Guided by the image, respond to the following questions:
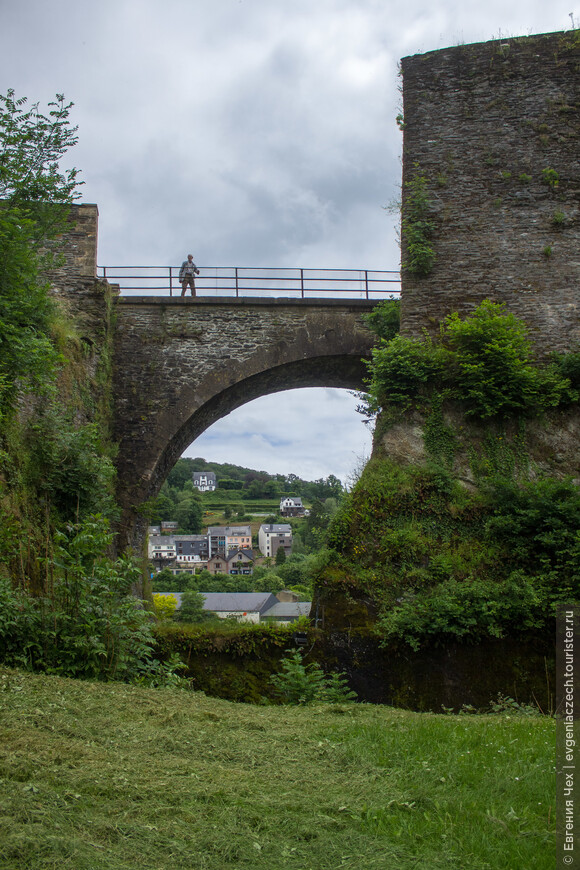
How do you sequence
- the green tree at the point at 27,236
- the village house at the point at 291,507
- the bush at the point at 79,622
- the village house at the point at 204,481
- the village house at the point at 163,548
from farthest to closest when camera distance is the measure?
the village house at the point at 204,481, the village house at the point at 291,507, the village house at the point at 163,548, the green tree at the point at 27,236, the bush at the point at 79,622

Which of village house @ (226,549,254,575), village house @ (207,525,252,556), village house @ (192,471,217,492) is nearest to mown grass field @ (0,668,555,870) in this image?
village house @ (226,549,254,575)

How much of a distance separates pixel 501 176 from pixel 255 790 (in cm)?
1232

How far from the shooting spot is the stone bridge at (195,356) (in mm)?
13523

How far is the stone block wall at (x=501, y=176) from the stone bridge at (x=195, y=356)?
224 cm

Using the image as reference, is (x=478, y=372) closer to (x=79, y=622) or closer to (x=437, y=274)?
(x=437, y=274)

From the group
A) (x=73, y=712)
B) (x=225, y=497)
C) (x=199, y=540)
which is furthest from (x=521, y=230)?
(x=225, y=497)

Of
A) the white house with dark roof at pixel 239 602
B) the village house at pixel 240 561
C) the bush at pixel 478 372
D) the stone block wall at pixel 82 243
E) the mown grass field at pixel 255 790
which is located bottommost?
the village house at pixel 240 561

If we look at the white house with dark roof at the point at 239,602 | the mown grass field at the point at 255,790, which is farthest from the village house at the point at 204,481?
the mown grass field at the point at 255,790

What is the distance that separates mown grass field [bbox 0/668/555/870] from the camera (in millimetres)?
2520

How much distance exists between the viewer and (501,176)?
1267cm

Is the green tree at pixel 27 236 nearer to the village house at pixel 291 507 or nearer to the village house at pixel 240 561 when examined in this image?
the village house at pixel 240 561

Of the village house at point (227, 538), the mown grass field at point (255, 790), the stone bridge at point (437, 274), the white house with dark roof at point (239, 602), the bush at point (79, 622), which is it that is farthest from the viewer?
the village house at point (227, 538)

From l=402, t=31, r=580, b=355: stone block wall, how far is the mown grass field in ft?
A: 28.8

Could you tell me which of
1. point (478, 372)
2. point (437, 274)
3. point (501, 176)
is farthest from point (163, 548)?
point (478, 372)
